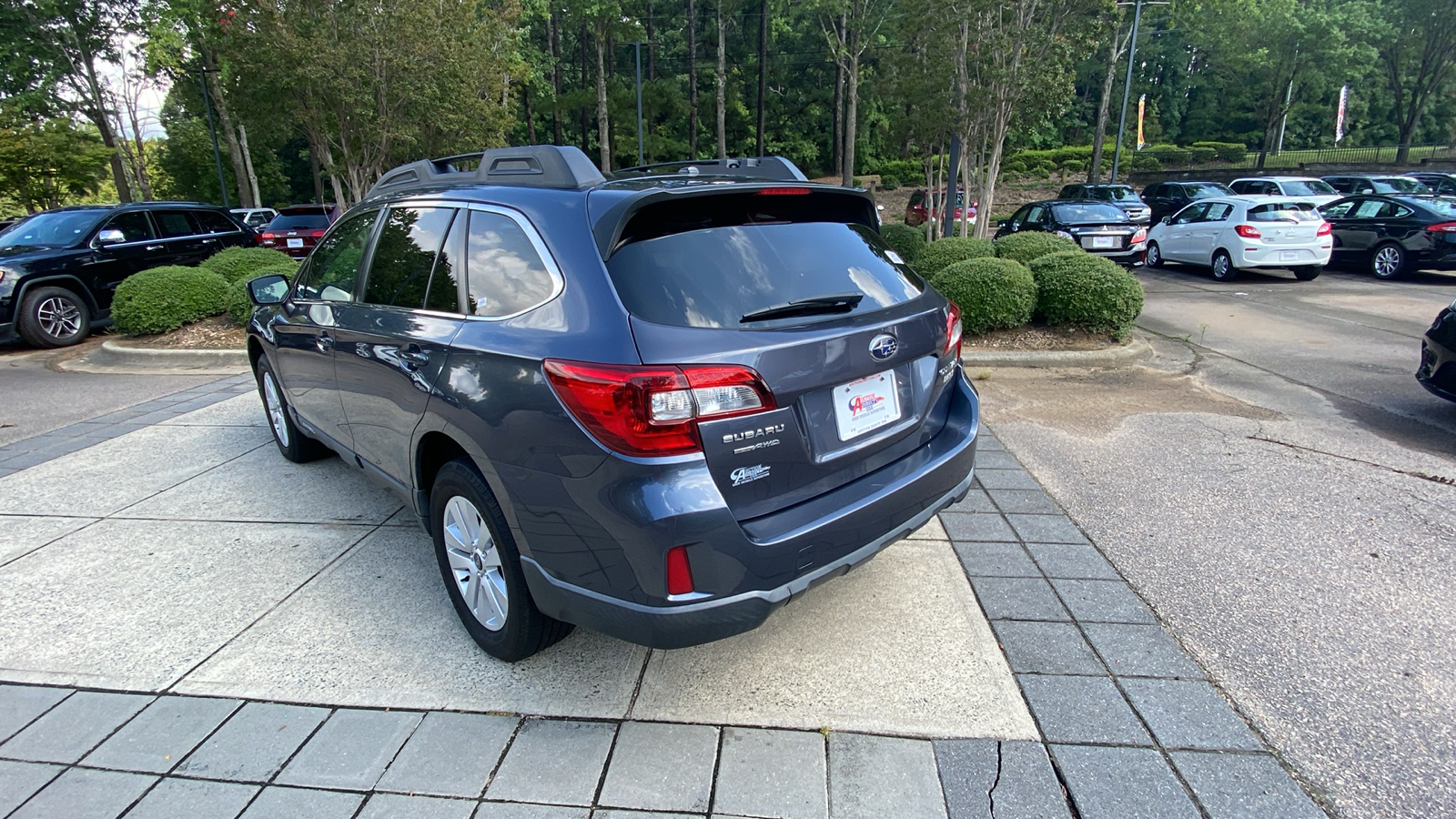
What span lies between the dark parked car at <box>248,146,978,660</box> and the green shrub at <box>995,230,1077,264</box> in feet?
22.6

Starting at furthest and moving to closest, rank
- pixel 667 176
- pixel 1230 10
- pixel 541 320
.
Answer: pixel 1230 10, pixel 667 176, pixel 541 320

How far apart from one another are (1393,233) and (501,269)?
1595 cm

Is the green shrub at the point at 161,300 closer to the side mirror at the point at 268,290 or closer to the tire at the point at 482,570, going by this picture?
the side mirror at the point at 268,290

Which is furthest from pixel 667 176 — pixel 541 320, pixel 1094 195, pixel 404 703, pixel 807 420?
pixel 1094 195

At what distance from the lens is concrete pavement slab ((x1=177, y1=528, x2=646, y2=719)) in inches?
107

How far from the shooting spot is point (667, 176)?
3080mm

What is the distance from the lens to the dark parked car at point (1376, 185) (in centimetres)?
1892

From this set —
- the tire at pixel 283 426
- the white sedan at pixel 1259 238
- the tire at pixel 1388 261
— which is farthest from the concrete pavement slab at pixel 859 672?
the tire at pixel 1388 261

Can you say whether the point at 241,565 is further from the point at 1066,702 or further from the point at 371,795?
the point at 1066,702

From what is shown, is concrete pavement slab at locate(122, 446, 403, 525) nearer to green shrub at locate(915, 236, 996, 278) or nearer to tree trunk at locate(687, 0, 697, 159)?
green shrub at locate(915, 236, 996, 278)

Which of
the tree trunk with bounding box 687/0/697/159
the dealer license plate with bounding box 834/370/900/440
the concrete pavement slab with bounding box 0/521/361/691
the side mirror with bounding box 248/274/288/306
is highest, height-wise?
the tree trunk with bounding box 687/0/697/159

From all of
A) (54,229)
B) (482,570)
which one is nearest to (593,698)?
(482,570)

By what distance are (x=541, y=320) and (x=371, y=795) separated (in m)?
1.51

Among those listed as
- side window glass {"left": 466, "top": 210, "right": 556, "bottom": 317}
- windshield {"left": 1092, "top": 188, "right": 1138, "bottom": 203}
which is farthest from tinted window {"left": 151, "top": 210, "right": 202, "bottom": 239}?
windshield {"left": 1092, "top": 188, "right": 1138, "bottom": 203}
